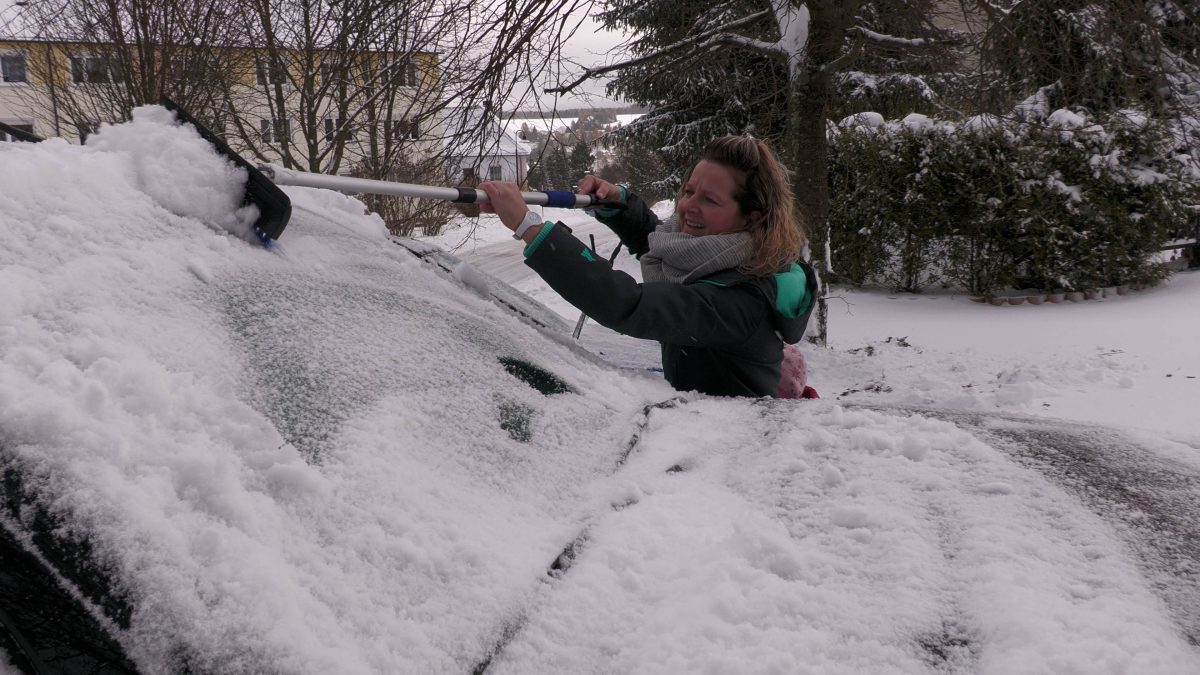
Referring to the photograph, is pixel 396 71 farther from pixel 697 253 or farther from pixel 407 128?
pixel 697 253

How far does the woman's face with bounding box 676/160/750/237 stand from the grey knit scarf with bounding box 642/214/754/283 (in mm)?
91

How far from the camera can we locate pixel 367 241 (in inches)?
69.9

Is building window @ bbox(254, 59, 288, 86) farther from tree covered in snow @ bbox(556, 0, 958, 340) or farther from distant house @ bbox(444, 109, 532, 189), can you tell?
tree covered in snow @ bbox(556, 0, 958, 340)

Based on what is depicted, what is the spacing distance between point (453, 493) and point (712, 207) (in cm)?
172

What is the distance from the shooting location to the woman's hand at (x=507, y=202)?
6.59 ft

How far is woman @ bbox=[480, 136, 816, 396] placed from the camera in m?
1.92

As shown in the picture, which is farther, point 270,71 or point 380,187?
point 270,71

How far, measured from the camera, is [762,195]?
2535 mm

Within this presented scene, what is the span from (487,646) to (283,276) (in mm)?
758

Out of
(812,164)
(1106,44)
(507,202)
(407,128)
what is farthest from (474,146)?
(1106,44)

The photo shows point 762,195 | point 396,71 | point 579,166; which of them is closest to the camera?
point 762,195

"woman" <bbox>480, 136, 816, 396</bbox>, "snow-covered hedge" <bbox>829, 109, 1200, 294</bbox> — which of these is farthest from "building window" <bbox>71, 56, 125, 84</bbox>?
"snow-covered hedge" <bbox>829, 109, 1200, 294</bbox>

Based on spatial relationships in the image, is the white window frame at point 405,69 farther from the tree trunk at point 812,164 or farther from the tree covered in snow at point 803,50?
the tree trunk at point 812,164

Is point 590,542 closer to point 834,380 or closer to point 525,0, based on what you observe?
point 525,0
